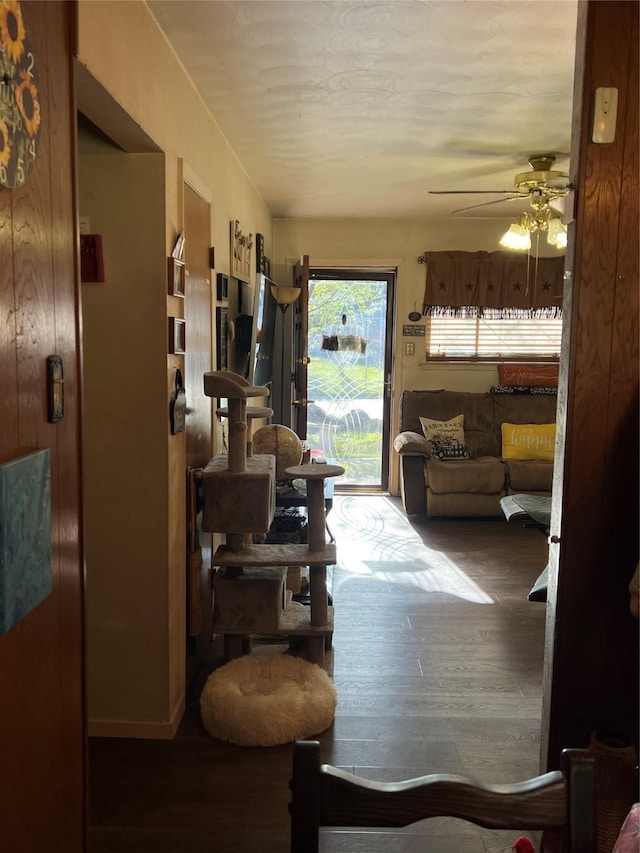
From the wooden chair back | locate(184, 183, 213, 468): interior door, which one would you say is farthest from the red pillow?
the wooden chair back

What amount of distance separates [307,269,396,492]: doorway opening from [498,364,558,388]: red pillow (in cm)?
108

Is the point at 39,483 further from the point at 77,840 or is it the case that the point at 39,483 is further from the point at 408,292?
the point at 408,292

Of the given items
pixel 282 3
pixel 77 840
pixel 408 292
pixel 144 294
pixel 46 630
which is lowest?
pixel 77 840

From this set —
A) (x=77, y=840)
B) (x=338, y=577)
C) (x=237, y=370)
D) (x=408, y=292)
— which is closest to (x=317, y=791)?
(x=77, y=840)

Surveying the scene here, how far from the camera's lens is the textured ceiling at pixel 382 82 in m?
2.23

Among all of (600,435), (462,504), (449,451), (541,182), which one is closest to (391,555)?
(462,504)

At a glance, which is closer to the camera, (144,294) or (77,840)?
(77,840)

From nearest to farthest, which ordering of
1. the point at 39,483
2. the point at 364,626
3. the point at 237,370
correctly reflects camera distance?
1. the point at 39,483
2. the point at 364,626
3. the point at 237,370

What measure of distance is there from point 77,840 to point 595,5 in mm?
2222

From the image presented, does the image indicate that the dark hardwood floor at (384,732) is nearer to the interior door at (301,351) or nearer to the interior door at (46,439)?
the interior door at (46,439)

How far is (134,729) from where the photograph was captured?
2512 mm

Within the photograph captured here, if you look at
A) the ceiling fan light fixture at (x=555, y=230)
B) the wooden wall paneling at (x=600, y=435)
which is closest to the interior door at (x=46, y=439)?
the wooden wall paneling at (x=600, y=435)

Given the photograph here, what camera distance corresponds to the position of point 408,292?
6.26 m

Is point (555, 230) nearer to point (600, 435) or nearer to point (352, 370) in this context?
point (352, 370)
